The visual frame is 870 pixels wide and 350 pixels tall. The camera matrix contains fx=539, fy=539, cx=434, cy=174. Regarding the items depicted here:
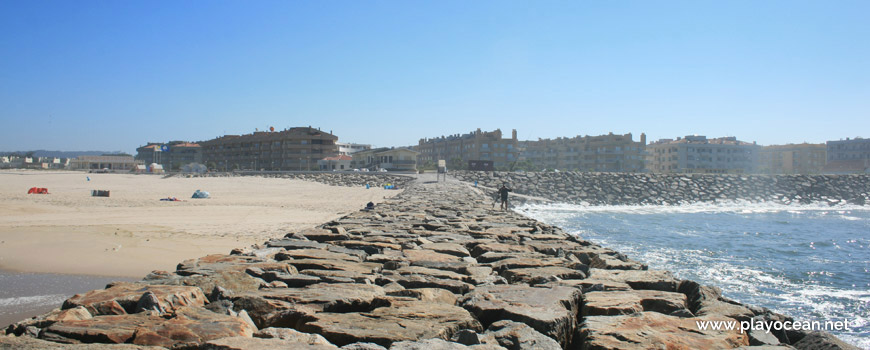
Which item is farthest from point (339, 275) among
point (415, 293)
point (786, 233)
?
point (786, 233)

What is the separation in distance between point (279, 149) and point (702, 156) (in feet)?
218

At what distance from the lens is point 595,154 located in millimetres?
86938

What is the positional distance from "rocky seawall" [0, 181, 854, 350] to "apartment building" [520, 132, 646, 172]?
80.0m

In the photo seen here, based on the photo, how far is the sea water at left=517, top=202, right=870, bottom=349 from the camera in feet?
23.4

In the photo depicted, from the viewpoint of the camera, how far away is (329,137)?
266ft

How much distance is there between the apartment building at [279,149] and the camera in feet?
263

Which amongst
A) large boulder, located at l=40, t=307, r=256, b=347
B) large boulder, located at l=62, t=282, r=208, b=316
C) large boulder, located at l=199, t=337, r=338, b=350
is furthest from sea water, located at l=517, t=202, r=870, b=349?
large boulder, located at l=62, t=282, r=208, b=316

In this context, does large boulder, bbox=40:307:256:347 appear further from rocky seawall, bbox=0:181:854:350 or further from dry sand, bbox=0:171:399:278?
dry sand, bbox=0:171:399:278

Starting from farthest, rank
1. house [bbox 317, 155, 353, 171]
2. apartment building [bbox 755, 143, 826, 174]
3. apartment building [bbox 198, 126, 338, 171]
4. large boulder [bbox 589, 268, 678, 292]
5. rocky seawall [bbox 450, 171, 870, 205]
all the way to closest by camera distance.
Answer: apartment building [bbox 755, 143, 826, 174] → apartment building [bbox 198, 126, 338, 171] → house [bbox 317, 155, 353, 171] → rocky seawall [bbox 450, 171, 870, 205] → large boulder [bbox 589, 268, 678, 292]

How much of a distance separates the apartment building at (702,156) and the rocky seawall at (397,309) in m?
85.2

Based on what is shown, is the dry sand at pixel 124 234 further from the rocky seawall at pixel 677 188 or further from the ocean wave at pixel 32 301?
the rocky seawall at pixel 677 188

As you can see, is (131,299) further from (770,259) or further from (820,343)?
(770,259)

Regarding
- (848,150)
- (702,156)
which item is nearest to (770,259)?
(702,156)

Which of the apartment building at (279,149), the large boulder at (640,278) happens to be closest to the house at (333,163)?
the apartment building at (279,149)
